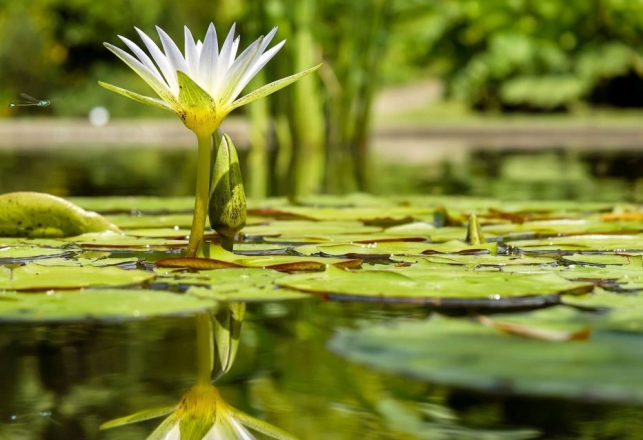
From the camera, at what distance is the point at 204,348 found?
70.2 inches

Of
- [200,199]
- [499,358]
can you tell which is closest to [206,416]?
[499,358]

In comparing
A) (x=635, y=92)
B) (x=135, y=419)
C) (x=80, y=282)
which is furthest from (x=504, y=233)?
(x=635, y=92)

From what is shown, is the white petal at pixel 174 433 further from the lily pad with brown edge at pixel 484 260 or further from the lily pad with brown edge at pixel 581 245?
the lily pad with brown edge at pixel 581 245

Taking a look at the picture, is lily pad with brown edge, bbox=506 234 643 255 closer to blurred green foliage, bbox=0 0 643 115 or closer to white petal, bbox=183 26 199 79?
white petal, bbox=183 26 199 79

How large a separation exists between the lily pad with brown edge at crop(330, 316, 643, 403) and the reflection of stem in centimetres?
18

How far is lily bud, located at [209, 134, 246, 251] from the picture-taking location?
278 cm

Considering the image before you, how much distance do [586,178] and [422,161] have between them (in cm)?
248

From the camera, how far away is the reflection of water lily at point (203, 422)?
1.27 m

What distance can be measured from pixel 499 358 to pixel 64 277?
1060 millimetres

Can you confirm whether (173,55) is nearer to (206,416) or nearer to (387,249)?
(387,249)

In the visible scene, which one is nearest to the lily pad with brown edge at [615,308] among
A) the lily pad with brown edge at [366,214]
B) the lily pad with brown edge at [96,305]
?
the lily pad with brown edge at [96,305]

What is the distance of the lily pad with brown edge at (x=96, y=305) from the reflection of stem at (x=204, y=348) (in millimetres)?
32

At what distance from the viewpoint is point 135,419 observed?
135 centimetres

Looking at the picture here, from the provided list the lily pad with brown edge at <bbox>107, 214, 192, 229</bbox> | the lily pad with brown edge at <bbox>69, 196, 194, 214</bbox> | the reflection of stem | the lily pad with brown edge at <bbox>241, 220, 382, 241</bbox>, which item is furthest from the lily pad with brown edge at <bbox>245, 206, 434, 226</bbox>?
the reflection of stem
